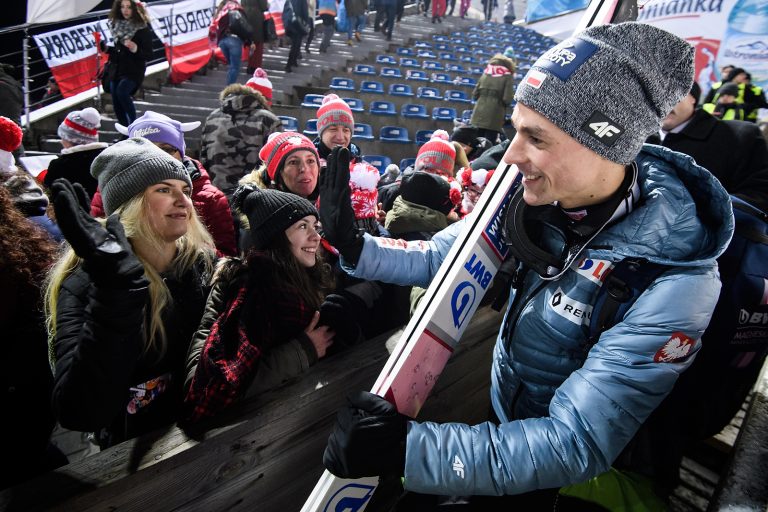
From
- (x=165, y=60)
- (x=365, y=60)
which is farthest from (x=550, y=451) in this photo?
(x=365, y=60)

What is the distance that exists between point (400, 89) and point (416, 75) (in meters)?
1.64

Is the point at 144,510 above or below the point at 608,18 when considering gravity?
below

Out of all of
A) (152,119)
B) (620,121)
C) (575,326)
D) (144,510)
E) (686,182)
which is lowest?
(144,510)

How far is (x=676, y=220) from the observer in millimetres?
1141

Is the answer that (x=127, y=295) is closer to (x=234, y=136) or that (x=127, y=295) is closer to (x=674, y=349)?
(x=674, y=349)

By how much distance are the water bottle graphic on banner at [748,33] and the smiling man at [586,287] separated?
782 centimetres

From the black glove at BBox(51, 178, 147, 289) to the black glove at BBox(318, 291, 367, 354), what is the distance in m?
0.83

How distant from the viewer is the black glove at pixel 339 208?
1.58 meters

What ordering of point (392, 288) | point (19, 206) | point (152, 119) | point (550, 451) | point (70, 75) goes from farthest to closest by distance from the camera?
point (70, 75) < point (152, 119) < point (392, 288) < point (19, 206) < point (550, 451)

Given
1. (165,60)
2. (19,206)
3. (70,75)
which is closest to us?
(19,206)

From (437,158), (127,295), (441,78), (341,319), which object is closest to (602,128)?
(341,319)

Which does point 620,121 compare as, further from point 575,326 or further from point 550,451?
point 550,451

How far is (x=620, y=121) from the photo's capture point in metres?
1.17

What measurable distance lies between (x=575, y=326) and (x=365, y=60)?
13696mm
